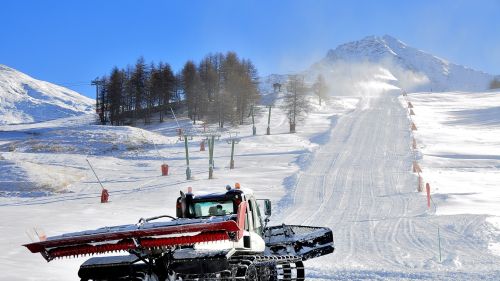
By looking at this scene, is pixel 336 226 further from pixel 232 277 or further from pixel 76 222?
pixel 232 277

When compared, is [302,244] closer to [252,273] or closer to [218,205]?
[218,205]

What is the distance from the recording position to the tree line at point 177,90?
70.7 metres

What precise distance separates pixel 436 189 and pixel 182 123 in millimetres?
44810

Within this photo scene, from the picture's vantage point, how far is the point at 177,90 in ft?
269

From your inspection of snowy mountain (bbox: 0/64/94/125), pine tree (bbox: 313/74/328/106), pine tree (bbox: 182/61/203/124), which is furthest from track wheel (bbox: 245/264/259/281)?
snowy mountain (bbox: 0/64/94/125)

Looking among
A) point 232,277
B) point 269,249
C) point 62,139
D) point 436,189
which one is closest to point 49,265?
point 269,249

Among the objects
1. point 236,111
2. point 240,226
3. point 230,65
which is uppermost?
point 230,65

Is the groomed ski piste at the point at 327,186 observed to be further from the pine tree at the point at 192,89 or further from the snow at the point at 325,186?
the pine tree at the point at 192,89

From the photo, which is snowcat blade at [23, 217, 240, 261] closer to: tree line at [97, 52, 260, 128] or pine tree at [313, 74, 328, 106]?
tree line at [97, 52, 260, 128]

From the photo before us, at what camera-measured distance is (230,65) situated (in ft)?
262

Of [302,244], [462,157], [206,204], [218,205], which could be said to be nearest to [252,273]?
[218,205]

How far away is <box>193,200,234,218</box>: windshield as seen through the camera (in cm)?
830

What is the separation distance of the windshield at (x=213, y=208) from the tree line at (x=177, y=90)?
5889cm

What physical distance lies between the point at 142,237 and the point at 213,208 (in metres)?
2.42
